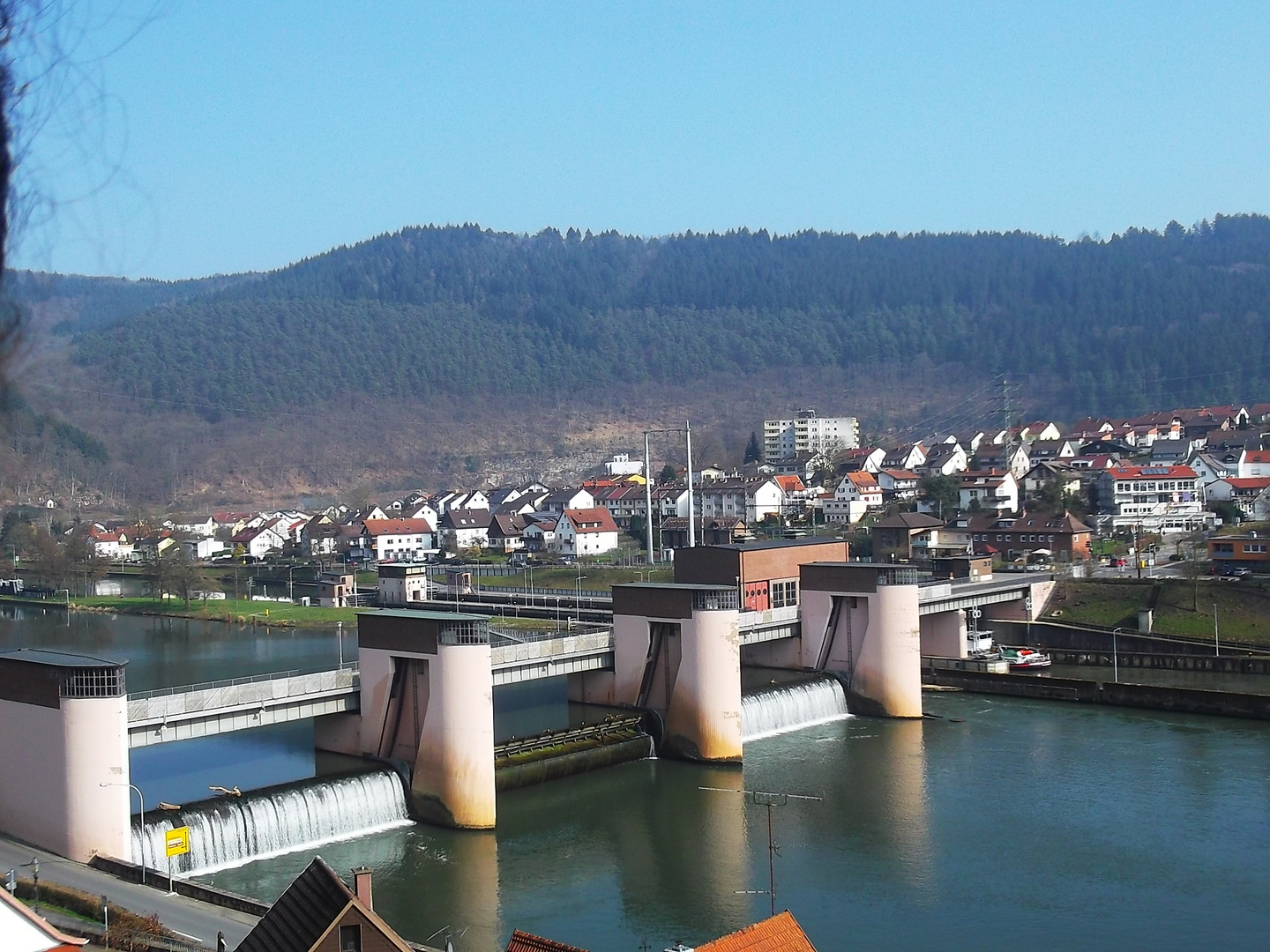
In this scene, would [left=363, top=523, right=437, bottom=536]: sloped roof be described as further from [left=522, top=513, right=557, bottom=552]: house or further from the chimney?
the chimney

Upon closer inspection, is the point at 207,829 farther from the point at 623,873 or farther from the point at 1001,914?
the point at 1001,914

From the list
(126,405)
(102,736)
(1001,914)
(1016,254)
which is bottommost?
(1001,914)

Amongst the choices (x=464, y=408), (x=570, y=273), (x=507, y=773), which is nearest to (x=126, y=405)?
(x=464, y=408)

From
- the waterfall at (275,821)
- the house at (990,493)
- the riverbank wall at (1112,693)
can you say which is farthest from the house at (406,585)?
the waterfall at (275,821)

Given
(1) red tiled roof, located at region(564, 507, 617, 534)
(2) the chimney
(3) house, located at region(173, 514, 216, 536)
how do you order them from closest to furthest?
(2) the chimney → (1) red tiled roof, located at region(564, 507, 617, 534) → (3) house, located at region(173, 514, 216, 536)

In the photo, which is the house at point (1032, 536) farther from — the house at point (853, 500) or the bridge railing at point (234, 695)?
the bridge railing at point (234, 695)

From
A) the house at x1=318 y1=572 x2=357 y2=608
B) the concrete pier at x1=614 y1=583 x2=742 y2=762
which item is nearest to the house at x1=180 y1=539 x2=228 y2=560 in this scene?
the house at x1=318 y1=572 x2=357 y2=608

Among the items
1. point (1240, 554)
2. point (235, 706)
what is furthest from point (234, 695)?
point (1240, 554)
